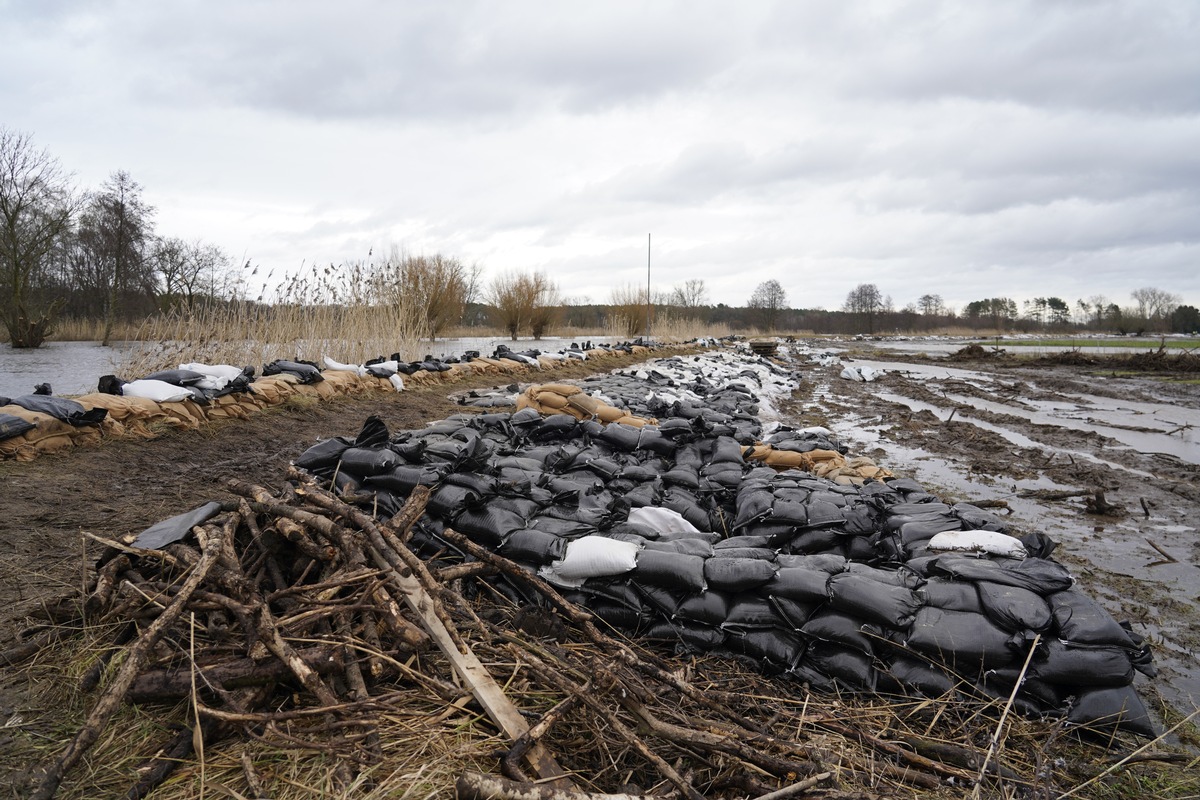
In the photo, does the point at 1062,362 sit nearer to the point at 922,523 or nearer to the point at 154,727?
the point at 922,523

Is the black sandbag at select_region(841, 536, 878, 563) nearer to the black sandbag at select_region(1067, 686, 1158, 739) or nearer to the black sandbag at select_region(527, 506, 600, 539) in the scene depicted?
the black sandbag at select_region(1067, 686, 1158, 739)

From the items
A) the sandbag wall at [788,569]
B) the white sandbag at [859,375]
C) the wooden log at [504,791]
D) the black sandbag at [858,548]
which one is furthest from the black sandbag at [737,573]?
the white sandbag at [859,375]

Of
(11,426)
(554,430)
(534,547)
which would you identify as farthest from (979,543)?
(11,426)

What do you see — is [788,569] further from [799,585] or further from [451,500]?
[451,500]

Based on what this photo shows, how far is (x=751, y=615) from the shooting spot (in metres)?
2.55

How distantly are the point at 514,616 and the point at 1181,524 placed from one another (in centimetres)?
515

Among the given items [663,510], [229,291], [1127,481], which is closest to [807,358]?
[1127,481]

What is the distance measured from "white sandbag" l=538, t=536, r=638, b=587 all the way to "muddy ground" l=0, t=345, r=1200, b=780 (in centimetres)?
178

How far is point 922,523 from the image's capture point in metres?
3.21

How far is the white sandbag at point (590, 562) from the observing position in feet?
8.84

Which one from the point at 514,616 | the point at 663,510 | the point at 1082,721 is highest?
the point at 663,510

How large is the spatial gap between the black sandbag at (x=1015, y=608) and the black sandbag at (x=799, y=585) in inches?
24.6

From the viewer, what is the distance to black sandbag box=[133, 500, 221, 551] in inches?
92.9

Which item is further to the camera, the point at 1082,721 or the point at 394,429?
the point at 394,429
